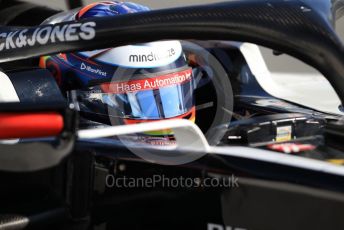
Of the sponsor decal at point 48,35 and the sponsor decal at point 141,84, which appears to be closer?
the sponsor decal at point 48,35

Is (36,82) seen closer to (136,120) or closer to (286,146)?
(136,120)

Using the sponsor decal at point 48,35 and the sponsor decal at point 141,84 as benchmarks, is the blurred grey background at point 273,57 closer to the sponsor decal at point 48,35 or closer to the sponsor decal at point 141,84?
the sponsor decal at point 141,84

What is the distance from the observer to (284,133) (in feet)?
4.98

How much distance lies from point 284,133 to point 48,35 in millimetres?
676

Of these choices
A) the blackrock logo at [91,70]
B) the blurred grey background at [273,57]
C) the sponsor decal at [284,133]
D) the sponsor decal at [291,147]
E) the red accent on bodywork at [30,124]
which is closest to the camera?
the red accent on bodywork at [30,124]

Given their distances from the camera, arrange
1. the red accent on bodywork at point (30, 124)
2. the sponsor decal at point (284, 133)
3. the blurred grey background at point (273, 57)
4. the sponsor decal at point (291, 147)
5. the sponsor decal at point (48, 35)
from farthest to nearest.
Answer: the blurred grey background at point (273, 57), the sponsor decal at point (284, 133), the sponsor decal at point (291, 147), the sponsor decal at point (48, 35), the red accent on bodywork at point (30, 124)

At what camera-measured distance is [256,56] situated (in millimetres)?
2082

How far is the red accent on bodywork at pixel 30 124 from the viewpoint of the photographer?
0.91m

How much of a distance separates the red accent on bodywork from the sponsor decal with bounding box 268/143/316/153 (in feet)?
1.62

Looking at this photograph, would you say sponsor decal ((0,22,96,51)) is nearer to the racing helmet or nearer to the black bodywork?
the black bodywork

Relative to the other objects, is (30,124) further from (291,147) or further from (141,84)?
(141,84)

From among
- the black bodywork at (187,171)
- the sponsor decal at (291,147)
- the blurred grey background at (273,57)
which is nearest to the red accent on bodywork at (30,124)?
the black bodywork at (187,171)

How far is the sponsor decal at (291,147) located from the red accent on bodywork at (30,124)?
0.49 meters

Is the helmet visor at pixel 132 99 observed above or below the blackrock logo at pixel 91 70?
below
